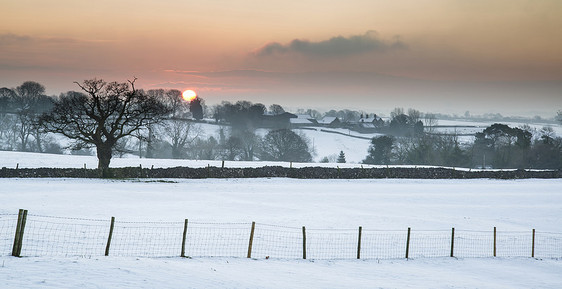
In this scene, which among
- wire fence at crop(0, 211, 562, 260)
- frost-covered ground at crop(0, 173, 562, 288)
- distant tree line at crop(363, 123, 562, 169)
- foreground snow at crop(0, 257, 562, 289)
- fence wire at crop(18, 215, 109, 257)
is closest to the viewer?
foreground snow at crop(0, 257, 562, 289)

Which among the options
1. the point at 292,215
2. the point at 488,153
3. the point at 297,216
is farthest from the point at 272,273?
the point at 488,153

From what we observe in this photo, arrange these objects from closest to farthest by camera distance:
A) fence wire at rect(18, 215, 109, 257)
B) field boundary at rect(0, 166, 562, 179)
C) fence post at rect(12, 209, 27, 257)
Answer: fence post at rect(12, 209, 27, 257), fence wire at rect(18, 215, 109, 257), field boundary at rect(0, 166, 562, 179)

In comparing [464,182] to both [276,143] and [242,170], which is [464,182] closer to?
[242,170]

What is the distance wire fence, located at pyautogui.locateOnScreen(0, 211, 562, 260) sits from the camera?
18969mm

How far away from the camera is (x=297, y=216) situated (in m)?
30.5

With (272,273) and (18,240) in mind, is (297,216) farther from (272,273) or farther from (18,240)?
(18,240)

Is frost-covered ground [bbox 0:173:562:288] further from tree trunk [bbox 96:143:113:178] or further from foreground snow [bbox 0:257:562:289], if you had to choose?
tree trunk [bbox 96:143:113:178]

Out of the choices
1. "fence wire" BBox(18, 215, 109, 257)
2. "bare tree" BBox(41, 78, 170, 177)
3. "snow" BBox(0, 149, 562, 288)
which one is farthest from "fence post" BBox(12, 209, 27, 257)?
"bare tree" BBox(41, 78, 170, 177)

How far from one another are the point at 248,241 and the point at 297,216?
8.80 meters

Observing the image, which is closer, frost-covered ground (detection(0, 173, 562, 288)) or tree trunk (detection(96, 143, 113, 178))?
frost-covered ground (detection(0, 173, 562, 288))

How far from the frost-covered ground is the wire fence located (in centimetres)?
159

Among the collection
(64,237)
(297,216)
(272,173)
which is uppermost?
(272,173)

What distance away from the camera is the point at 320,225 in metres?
27.5

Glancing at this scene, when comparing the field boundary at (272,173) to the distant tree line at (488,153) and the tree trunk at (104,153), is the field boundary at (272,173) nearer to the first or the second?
the tree trunk at (104,153)
